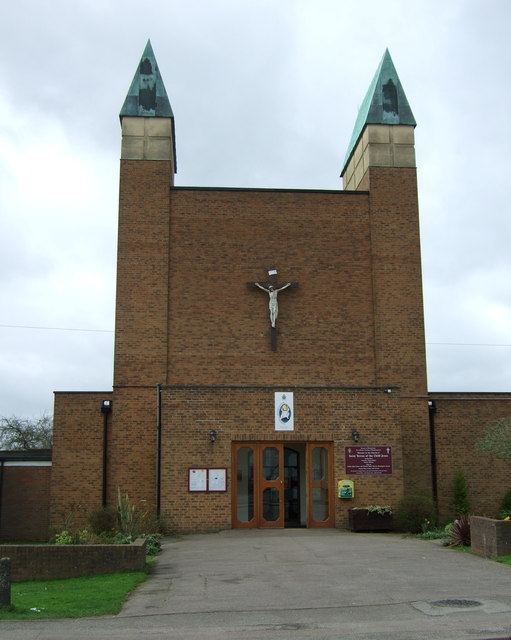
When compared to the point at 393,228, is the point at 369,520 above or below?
below

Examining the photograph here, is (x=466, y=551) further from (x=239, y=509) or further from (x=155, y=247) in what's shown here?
(x=155, y=247)

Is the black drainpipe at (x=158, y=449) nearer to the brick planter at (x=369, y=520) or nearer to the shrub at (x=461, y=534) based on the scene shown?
the brick planter at (x=369, y=520)

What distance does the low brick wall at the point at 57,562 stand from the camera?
1338 centimetres

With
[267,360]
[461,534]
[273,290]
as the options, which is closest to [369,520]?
[461,534]

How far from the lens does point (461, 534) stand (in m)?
16.6

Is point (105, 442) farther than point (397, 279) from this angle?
No

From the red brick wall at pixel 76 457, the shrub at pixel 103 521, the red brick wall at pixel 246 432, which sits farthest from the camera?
the red brick wall at pixel 76 457

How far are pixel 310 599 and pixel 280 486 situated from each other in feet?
37.0

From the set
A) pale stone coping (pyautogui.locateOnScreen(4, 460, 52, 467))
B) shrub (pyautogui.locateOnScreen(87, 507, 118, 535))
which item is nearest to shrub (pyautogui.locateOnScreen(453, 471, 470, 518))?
shrub (pyautogui.locateOnScreen(87, 507, 118, 535))

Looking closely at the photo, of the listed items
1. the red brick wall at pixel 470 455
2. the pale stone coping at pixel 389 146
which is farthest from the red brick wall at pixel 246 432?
the pale stone coping at pixel 389 146

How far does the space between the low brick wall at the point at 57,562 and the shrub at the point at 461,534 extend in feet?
23.6

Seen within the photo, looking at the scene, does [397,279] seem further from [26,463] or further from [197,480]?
[26,463]

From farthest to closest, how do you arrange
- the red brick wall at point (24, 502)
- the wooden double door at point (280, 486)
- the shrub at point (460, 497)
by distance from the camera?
the red brick wall at point (24, 502)
the shrub at point (460, 497)
the wooden double door at point (280, 486)

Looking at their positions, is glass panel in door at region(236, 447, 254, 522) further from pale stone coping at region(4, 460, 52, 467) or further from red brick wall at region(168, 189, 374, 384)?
pale stone coping at region(4, 460, 52, 467)
